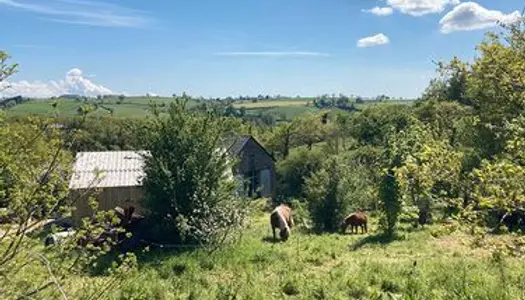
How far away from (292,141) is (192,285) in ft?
193

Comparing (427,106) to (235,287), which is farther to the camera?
(427,106)

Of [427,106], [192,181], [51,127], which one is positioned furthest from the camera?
[427,106]

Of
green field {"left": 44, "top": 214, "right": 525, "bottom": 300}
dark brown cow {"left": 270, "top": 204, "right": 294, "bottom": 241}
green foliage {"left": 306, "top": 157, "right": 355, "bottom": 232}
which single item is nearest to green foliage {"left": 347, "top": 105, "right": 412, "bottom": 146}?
green foliage {"left": 306, "top": 157, "right": 355, "bottom": 232}

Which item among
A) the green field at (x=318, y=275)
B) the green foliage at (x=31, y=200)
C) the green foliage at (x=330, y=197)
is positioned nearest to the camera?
the green foliage at (x=31, y=200)

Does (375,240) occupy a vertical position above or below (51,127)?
below

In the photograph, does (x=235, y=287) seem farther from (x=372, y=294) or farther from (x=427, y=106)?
(x=427, y=106)

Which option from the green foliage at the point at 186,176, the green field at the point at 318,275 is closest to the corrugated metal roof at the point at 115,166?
the green foliage at the point at 186,176

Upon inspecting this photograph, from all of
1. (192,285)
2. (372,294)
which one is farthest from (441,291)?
(192,285)

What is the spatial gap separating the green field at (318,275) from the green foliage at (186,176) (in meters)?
1.26

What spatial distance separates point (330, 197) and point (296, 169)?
1217 inches

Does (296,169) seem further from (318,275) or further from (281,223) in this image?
(318,275)

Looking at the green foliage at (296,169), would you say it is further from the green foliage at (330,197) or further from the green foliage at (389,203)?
the green foliage at (389,203)

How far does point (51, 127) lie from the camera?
484 cm

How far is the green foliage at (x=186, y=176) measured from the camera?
1566 centimetres
